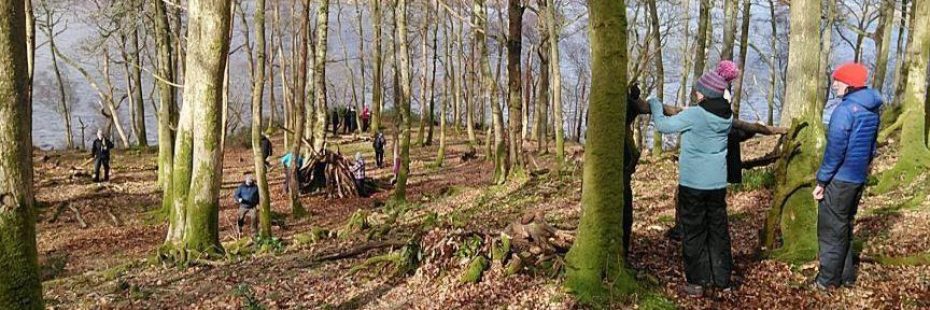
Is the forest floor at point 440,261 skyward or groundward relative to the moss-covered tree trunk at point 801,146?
groundward

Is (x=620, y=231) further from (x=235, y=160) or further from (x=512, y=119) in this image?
(x=235, y=160)

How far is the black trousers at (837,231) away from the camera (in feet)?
14.8

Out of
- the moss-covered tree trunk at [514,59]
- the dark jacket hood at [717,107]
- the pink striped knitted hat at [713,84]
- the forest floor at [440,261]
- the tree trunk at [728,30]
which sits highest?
the tree trunk at [728,30]

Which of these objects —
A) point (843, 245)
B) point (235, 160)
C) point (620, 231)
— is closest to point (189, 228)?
point (620, 231)

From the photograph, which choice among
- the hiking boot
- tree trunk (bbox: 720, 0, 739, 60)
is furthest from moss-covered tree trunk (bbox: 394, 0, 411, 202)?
the hiking boot

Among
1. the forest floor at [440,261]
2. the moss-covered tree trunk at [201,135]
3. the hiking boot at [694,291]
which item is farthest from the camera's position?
the moss-covered tree trunk at [201,135]

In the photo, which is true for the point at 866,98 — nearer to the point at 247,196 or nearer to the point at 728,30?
the point at 247,196

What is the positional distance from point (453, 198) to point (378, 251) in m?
6.88

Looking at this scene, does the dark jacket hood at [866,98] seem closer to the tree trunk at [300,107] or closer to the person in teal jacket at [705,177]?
the person in teal jacket at [705,177]

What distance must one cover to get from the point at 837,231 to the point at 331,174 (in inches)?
545

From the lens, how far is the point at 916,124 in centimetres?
848

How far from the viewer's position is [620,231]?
4.67m

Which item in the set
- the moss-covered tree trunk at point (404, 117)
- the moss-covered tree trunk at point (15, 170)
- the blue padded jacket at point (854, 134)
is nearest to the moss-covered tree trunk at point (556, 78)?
the moss-covered tree trunk at point (404, 117)

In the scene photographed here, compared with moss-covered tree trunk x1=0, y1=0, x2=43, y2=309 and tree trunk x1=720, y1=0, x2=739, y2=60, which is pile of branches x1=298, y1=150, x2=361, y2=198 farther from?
moss-covered tree trunk x1=0, y1=0, x2=43, y2=309
